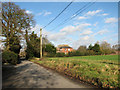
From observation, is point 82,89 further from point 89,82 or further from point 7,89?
point 7,89

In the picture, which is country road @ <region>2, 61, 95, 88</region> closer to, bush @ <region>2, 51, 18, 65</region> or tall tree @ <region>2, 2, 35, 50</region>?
bush @ <region>2, 51, 18, 65</region>

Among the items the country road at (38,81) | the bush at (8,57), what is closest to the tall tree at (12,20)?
the bush at (8,57)

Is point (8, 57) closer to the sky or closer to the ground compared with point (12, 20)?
closer to the ground

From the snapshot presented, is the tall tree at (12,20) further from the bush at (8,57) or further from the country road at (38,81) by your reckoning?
the country road at (38,81)

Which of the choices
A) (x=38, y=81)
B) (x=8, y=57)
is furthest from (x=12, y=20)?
(x=38, y=81)

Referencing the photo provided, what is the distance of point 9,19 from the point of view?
68.1 feet

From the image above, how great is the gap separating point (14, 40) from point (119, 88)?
20863 mm

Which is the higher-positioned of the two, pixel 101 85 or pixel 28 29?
pixel 28 29

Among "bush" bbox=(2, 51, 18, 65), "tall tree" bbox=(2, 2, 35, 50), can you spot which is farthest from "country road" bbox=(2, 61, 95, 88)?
"tall tree" bbox=(2, 2, 35, 50)

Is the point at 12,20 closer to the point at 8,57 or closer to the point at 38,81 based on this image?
the point at 8,57

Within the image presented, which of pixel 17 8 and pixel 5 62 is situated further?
pixel 17 8

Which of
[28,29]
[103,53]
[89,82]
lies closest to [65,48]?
[103,53]

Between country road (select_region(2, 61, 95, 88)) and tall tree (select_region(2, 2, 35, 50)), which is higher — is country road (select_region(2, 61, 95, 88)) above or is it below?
below

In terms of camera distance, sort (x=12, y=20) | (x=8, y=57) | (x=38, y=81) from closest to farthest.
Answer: (x=38, y=81) → (x=8, y=57) → (x=12, y=20)
